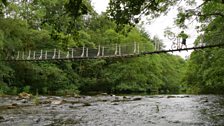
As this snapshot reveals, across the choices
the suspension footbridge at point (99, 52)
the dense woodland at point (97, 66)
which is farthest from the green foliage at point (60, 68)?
the suspension footbridge at point (99, 52)

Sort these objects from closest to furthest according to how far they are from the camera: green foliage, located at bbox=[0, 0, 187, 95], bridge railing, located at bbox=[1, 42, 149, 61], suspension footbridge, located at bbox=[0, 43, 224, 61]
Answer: suspension footbridge, located at bbox=[0, 43, 224, 61] < bridge railing, located at bbox=[1, 42, 149, 61] < green foliage, located at bbox=[0, 0, 187, 95]

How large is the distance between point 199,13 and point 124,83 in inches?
925

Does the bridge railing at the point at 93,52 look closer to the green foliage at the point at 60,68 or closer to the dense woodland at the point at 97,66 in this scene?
the dense woodland at the point at 97,66

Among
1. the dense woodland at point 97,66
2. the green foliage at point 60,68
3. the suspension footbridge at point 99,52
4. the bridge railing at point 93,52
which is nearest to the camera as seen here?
the suspension footbridge at point 99,52

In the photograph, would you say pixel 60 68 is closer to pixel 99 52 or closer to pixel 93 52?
pixel 93 52

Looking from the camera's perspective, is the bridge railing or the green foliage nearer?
the bridge railing

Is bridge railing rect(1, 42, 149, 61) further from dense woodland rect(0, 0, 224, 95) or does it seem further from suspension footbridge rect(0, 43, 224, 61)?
dense woodland rect(0, 0, 224, 95)

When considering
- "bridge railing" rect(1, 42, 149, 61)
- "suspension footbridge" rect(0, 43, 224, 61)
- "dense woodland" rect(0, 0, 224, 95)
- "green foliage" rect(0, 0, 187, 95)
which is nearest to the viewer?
"suspension footbridge" rect(0, 43, 224, 61)

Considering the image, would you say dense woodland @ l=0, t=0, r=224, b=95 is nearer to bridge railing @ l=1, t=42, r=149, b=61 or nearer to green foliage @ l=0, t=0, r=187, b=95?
green foliage @ l=0, t=0, r=187, b=95

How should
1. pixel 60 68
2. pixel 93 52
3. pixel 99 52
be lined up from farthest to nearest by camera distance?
pixel 60 68, pixel 93 52, pixel 99 52

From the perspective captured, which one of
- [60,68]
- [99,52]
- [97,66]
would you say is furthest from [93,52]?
[97,66]

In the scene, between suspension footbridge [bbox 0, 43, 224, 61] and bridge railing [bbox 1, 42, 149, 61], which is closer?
suspension footbridge [bbox 0, 43, 224, 61]

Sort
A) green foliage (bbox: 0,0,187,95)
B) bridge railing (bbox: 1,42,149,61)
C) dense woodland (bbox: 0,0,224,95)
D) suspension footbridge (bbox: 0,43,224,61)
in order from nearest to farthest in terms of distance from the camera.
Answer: suspension footbridge (bbox: 0,43,224,61) < dense woodland (bbox: 0,0,224,95) < bridge railing (bbox: 1,42,149,61) < green foliage (bbox: 0,0,187,95)

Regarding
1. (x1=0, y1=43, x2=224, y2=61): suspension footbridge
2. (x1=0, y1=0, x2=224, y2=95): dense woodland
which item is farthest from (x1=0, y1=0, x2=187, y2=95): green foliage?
(x1=0, y1=43, x2=224, y2=61): suspension footbridge
